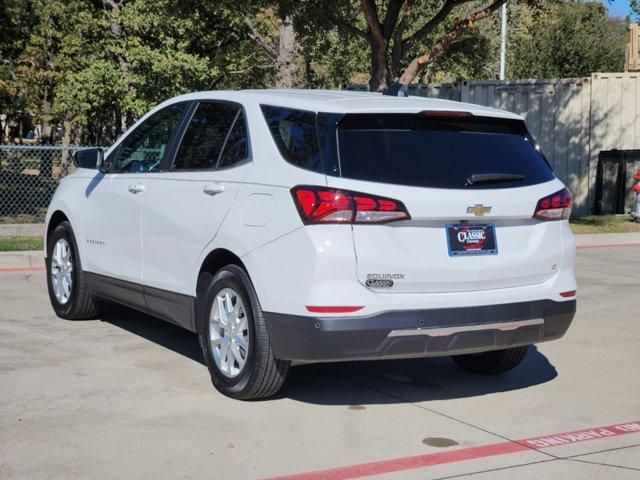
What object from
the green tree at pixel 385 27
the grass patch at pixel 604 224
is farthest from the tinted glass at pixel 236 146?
the grass patch at pixel 604 224

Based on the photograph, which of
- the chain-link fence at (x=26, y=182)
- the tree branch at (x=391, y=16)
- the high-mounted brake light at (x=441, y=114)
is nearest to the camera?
the high-mounted brake light at (x=441, y=114)

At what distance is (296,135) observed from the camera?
5.87m

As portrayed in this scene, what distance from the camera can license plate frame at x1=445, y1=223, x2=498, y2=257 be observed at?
5.68 metres

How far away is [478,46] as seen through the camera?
27719 mm

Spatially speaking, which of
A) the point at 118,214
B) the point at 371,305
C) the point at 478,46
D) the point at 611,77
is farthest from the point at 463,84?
the point at 371,305

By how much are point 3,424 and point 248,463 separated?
5.03ft

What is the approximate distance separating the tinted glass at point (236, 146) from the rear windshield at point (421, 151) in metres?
0.27

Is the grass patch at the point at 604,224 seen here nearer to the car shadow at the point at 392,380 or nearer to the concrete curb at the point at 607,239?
the concrete curb at the point at 607,239

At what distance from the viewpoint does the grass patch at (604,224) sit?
62.2 feet

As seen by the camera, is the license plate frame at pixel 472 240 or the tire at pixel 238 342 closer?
the license plate frame at pixel 472 240

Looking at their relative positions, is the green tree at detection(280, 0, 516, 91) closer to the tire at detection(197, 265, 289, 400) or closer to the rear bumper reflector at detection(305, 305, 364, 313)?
the tire at detection(197, 265, 289, 400)

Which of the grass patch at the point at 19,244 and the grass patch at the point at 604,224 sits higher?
the grass patch at the point at 19,244

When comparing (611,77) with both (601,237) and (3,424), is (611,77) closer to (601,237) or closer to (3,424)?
(601,237)

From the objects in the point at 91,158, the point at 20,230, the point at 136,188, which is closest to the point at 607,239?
the point at 20,230
